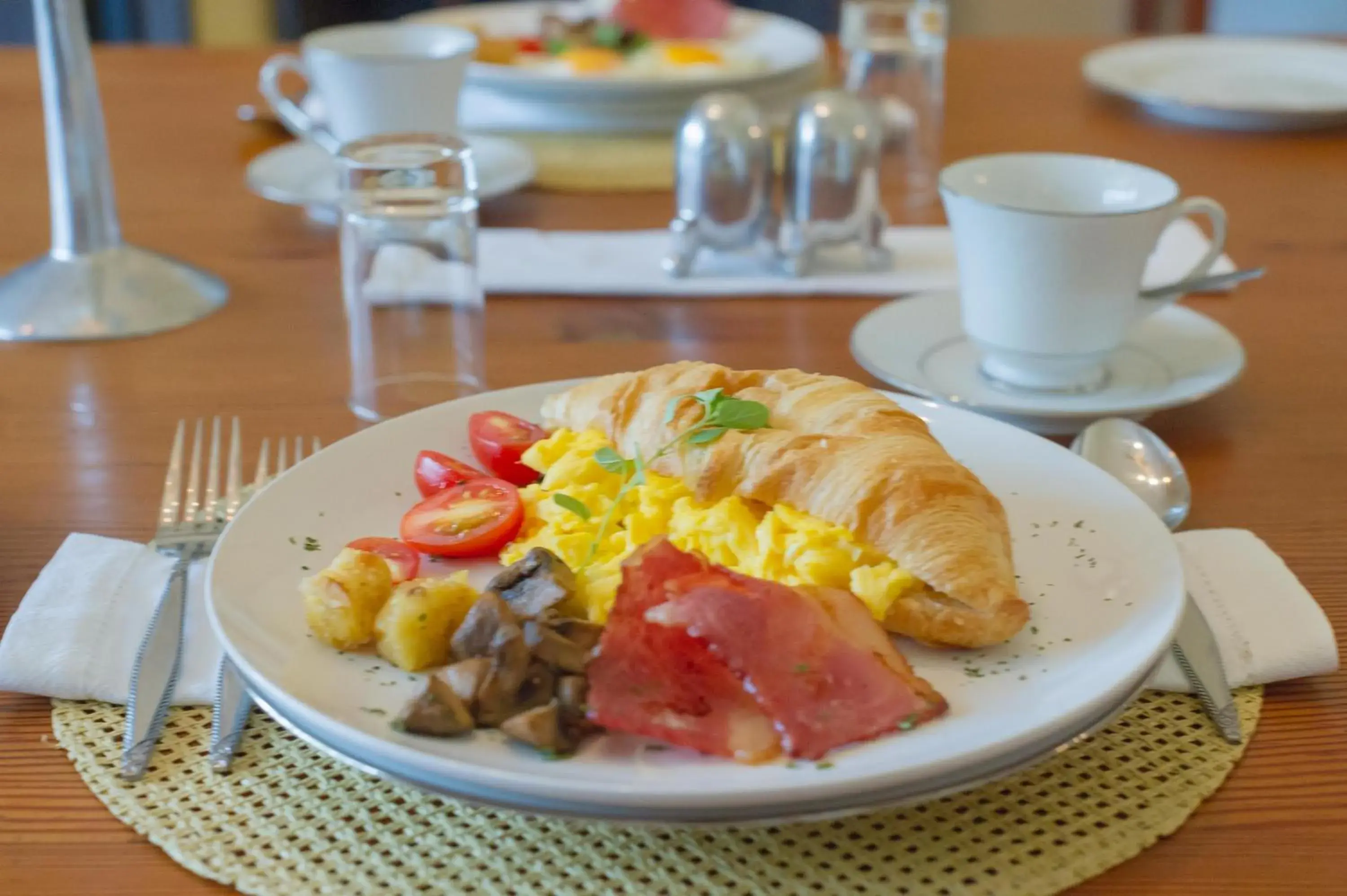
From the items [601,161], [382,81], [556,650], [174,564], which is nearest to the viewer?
[556,650]

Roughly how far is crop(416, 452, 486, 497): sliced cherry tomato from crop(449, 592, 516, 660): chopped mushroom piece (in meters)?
0.22

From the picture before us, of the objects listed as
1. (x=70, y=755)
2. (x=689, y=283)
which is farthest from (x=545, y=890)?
(x=689, y=283)

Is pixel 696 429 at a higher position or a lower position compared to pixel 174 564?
higher

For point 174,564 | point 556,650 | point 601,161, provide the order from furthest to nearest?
1. point 601,161
2. point 174,564
3. point 556,650

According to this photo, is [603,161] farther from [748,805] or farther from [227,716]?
[748,805]

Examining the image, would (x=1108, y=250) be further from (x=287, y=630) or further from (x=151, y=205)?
(x=151, y=205)

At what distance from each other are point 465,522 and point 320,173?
112 centimetres

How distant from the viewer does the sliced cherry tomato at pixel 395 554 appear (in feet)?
3.05

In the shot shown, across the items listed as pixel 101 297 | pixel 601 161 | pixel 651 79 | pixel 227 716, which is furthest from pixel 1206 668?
pixel 651 79

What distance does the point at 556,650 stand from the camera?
0.78m

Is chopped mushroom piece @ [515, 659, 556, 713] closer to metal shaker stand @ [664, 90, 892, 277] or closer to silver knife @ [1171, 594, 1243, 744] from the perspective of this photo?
silver knife @ [1171, 594, 1243, 744]

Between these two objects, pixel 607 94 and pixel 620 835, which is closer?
pixel 620 835

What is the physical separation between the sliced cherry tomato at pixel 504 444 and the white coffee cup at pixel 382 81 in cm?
76

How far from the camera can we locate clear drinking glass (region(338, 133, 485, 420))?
136 cm
